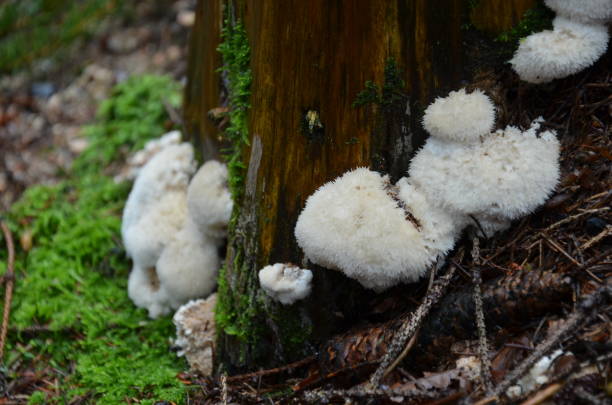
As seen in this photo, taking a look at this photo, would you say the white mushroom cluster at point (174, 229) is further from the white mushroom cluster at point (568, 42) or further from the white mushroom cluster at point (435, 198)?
the white mushroom cluster at point (568, 42)

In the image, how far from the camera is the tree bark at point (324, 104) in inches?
105

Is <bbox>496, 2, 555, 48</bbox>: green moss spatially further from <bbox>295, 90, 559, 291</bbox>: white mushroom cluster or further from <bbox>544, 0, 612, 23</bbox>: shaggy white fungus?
<bbox>295, 90, 559, 291</bbox>: white mushroom cluster

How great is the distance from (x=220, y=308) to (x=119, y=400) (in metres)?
0.79

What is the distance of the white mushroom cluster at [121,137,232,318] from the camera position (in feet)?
11.6

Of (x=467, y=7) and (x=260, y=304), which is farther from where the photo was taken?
(x=260, y=304)

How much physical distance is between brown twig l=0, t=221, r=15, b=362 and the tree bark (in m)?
1.81

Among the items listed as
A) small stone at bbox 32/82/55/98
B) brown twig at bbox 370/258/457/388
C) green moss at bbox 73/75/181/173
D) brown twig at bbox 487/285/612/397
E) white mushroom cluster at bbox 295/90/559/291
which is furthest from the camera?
small stone at bbox 32/82/55/98

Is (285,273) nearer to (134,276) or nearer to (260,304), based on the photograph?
(260,304)

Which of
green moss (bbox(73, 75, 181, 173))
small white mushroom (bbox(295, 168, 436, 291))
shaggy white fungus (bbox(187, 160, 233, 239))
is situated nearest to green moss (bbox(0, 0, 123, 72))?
green moss (bbox(73, 75, 181, 173))

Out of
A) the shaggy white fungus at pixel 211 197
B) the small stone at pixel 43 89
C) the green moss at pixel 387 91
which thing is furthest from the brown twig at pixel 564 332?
the small stone at pixel 43 89

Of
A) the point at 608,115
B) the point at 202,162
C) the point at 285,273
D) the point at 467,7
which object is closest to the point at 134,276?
the point at 202,162

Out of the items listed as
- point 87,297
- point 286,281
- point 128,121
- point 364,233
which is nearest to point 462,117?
point 364,233

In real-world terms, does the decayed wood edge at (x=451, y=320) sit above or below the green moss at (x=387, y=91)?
below

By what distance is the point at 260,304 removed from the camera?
320cm
